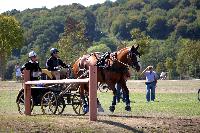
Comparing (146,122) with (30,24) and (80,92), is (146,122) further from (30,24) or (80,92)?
(30,24)

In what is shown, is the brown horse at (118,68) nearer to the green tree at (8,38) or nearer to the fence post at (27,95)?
the fence post at (27,95)

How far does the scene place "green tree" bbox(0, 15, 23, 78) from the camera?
262ft

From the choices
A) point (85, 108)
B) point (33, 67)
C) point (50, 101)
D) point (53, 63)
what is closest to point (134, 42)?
point (53, 63)

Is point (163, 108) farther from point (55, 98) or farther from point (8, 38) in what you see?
point (8, 38)

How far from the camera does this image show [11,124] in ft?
49.0

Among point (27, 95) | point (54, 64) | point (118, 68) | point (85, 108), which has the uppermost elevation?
point (54, 64)

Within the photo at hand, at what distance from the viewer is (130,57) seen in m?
19.2

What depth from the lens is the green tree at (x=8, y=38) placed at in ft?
262

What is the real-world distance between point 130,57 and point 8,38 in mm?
63463

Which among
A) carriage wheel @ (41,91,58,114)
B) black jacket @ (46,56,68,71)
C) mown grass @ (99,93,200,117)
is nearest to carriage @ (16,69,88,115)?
carriage wheel @ (41,91,58,114)

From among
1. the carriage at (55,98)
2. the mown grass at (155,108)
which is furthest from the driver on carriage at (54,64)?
the mown grass at (155,108)

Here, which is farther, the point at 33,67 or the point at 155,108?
the point at 155,108

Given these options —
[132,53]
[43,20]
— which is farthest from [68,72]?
[43,20]

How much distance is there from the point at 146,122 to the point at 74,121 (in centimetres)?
208
